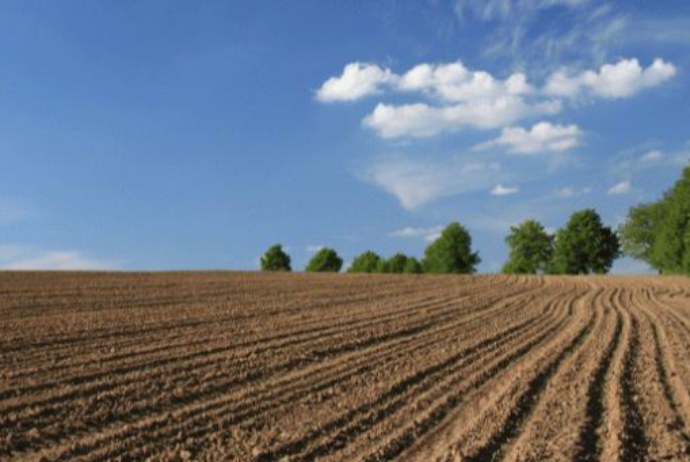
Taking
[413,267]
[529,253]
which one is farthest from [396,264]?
[529,253]

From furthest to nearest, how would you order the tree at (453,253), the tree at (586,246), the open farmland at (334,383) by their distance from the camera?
1. the tree at (453,253)
2. the tree at (586,246)
3. the open farmland at (334,383)

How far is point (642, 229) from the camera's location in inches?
2485

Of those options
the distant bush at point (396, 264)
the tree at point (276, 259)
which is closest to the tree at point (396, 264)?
the distant bush at point (396, 264)

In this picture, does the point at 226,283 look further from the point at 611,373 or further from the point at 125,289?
the point at 611,373

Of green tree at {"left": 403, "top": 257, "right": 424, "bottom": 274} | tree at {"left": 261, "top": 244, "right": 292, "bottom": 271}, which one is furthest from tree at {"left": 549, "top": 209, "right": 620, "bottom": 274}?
tree at {"left": 261, "top": 244, "right": 292, "bottom": 271}

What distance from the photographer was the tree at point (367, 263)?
85938mm

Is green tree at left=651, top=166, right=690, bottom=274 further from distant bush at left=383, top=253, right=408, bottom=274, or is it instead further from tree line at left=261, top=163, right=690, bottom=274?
A: distant bush at left=383, top=253, right=408, bottom=274

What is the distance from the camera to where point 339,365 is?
435 inches

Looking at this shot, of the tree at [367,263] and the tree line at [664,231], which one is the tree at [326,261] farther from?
the tree line at [664,231]

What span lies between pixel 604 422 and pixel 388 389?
293cm

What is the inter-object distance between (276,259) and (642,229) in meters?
37.8

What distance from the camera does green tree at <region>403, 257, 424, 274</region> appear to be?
7844 cm

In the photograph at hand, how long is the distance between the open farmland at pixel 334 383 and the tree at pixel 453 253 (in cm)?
5055

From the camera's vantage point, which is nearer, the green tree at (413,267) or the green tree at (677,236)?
the green tree at (677,236)
